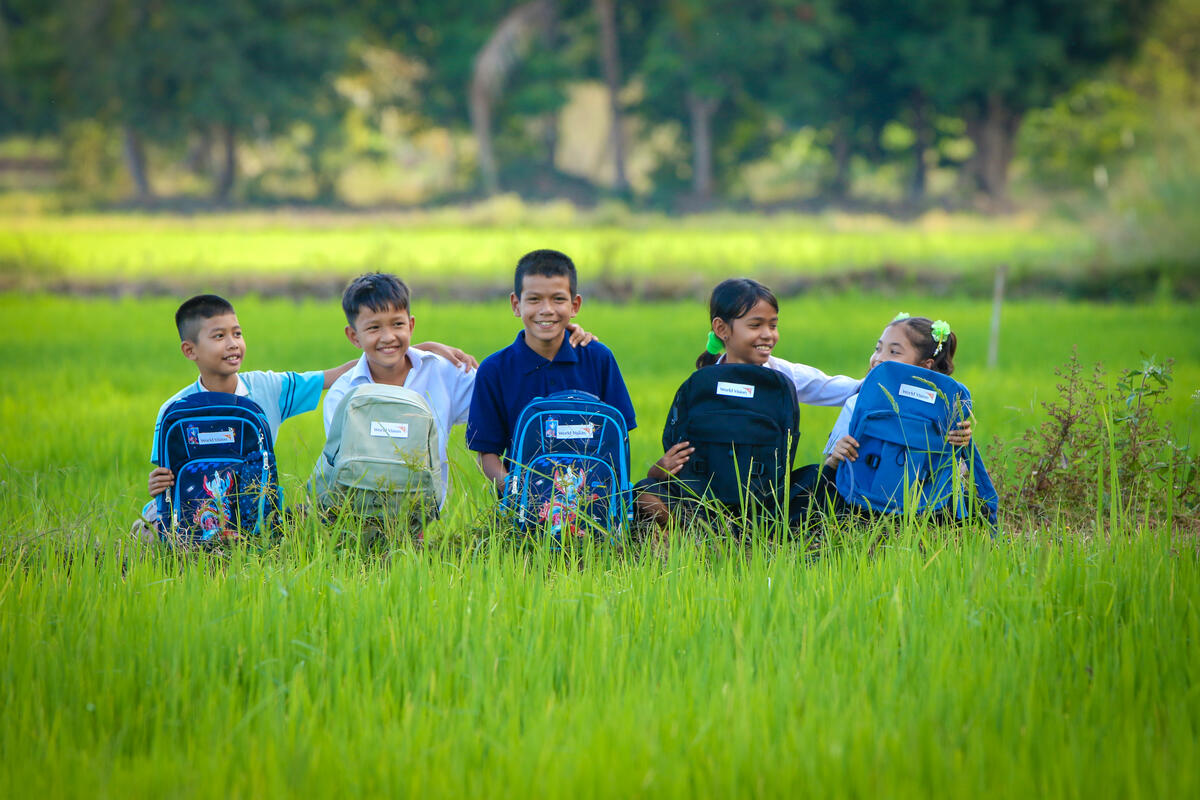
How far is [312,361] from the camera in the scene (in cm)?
973

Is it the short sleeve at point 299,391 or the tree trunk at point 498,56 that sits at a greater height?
the tree trunk at point 498,56

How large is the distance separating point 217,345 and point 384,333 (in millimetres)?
614

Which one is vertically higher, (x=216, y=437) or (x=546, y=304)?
(x=546, y=304)

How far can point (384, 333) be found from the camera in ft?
13.5

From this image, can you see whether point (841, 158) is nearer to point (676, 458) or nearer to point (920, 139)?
point (920, 139)

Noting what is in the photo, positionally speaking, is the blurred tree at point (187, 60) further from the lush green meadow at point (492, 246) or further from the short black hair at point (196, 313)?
the short black hair at point (196, 313)

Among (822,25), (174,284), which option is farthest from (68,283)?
(822,25)

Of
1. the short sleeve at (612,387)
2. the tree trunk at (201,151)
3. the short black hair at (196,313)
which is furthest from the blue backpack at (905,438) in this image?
the tree trunk at (201,151)

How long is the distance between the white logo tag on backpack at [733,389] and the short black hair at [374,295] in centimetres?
125

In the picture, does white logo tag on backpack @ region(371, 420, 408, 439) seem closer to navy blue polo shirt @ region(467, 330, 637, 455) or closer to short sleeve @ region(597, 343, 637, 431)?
navy blue polo shirt @ region(467, 330, 637, 455)

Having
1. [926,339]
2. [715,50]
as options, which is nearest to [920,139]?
[715,50]

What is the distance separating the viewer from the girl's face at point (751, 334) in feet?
13.4

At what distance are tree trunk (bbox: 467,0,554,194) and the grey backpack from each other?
2788 centimetres

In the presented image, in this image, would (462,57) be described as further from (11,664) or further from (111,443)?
(11,664)
